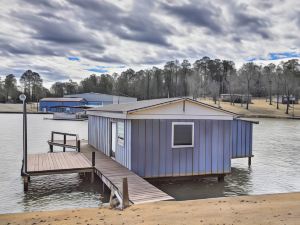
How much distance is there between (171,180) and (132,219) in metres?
5.36

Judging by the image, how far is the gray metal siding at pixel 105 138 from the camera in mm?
10641

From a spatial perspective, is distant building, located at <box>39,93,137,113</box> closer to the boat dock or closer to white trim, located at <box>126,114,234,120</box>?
the boat dock

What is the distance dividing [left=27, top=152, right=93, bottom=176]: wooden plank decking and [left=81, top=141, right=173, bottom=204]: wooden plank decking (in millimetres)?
568

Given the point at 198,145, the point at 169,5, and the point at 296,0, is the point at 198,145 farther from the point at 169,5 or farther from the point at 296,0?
the point at 296,0

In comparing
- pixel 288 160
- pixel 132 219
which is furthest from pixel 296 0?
pixel 132 219

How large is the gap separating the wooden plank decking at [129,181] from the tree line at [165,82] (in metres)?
75.7

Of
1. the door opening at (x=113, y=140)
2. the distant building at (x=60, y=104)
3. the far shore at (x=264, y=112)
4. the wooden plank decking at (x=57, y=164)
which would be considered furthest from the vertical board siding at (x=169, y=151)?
the distant building at (x=60, y=104)

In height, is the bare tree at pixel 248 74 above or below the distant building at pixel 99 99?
above

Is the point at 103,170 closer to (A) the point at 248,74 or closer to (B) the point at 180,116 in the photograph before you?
(B) the point at 180,116

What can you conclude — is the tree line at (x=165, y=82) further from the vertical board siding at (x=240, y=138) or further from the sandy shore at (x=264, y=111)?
the vertical board siding at (x=240, y=138)

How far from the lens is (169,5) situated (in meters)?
15.7

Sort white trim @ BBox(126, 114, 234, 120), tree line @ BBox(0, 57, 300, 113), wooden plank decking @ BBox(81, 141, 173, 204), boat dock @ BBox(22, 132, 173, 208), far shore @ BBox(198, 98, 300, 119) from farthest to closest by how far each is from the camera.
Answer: tree line @ BBox(0, 57, 300, 113) < far shore @ BBox(198, 98, 300, 119) < white trim @ BBox(126, 114, 234, 120) < wooden plank decking @ BBox(81, 141, 173, 204) < boat dock @ BBox(22, 132, 173, 208)

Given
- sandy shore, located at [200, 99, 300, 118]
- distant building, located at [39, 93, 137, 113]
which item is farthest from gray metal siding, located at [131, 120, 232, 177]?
distant building, located at [39, 93, 137, 113]

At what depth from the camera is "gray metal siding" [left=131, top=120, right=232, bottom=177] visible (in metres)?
10.4
